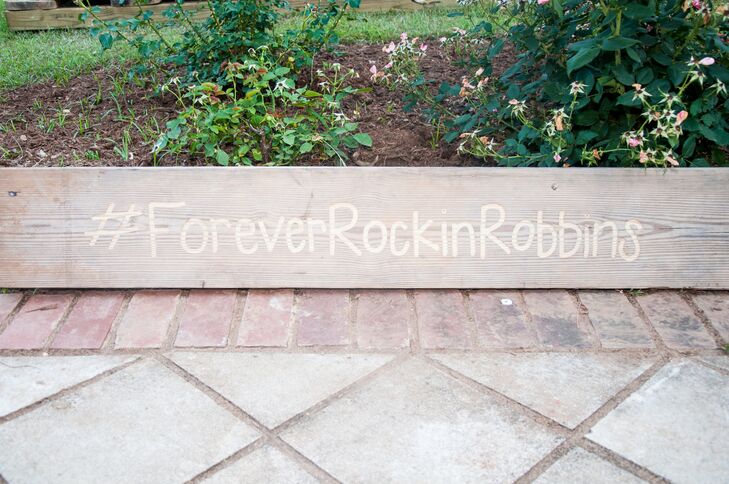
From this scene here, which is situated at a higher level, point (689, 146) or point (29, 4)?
point (689, 146)

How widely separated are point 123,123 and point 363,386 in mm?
1711

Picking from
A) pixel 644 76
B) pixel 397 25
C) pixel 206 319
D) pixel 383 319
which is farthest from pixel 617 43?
pixel 397 25

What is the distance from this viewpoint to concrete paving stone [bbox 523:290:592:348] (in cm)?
209

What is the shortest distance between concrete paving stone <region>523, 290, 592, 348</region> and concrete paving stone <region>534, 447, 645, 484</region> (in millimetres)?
479

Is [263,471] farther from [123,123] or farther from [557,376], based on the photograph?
[123,123]

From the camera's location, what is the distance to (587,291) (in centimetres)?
237

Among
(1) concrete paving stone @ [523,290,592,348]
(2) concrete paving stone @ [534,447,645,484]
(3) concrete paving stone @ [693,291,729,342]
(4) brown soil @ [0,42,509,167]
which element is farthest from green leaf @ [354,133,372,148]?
(2) concrete paving stone @ [534,447,645,484]

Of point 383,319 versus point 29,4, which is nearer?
point 383,319

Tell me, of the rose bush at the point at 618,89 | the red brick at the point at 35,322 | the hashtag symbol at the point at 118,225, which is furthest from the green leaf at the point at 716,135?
the red brick at the point at 35,322

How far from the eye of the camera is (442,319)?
2.21 metres

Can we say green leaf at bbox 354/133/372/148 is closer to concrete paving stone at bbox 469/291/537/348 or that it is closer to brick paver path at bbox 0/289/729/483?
brick paver path at bbox 0/289/729/483

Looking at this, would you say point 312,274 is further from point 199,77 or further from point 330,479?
point 199,77

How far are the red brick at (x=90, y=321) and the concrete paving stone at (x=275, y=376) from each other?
0.28 metres

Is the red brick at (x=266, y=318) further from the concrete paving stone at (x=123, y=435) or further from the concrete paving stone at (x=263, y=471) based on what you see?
the concrete paving stone at (x=263, y=471)
